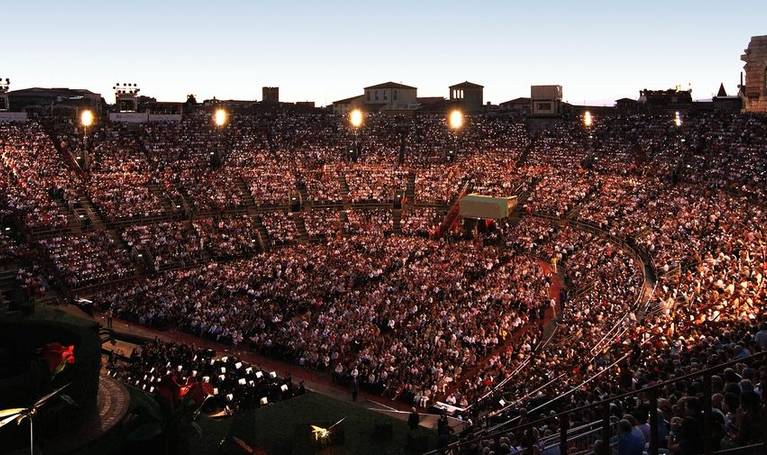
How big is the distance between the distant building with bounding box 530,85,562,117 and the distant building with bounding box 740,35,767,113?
15.1 m

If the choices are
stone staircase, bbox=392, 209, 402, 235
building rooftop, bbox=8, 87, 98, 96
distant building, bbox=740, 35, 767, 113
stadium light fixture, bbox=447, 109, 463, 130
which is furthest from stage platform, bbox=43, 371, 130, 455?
Answer: building rooftop, bbox=8, 87, 98, 96

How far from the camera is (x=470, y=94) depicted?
74.1 meters

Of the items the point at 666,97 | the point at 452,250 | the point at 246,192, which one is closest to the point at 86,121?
the point at 246,192

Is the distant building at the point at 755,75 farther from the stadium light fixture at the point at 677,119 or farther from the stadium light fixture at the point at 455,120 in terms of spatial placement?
the stadium light fixture at the point at 455,120

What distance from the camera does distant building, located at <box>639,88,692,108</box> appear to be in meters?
62.3

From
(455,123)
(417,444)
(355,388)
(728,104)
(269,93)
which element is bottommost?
(355,388)

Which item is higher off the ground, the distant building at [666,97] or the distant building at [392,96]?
the distant building at [392,96]

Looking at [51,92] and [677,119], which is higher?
[51,92]

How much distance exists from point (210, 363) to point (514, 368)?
1016 cm

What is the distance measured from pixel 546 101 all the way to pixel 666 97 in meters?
13.1

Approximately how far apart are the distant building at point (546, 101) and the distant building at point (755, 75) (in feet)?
49.5

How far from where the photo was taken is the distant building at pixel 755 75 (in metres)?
52.3

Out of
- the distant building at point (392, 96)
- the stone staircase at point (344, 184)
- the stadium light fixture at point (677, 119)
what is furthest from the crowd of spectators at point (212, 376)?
the distant building at point (392, 96)

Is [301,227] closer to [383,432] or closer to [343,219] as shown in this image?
[343,219]
